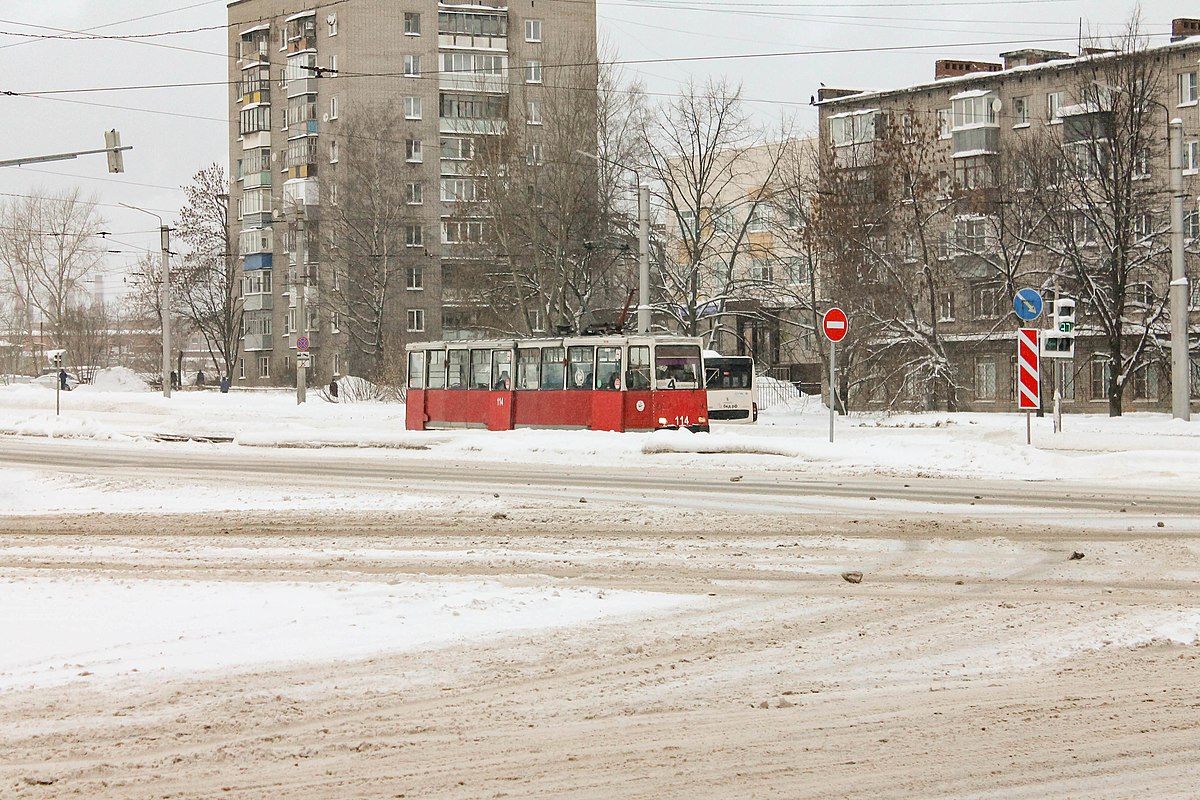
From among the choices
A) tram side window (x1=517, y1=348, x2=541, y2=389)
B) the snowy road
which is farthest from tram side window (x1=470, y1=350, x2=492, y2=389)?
the snowy road

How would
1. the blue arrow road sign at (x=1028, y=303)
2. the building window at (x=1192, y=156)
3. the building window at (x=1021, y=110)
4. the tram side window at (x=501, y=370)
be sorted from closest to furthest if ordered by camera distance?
the blue arrow road sign at (x=1028, y=303) < the tram side window at (x=501, y=370) < the building window at (x=1192, y=156) < the building window at (x=1021, y=110)

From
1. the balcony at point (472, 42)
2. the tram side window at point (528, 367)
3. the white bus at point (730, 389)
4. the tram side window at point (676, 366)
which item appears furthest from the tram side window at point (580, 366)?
the balcony at point (472, 42)

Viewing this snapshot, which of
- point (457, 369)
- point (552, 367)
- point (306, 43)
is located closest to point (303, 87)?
point (306, 43)

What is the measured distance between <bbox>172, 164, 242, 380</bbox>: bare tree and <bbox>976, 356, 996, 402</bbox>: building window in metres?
50.8

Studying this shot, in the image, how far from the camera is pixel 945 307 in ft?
182

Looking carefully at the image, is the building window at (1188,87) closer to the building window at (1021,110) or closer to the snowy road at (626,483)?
the building window at (1021,110)

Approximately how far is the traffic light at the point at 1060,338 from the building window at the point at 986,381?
39.4 meters

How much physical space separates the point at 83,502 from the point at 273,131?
82.7 m

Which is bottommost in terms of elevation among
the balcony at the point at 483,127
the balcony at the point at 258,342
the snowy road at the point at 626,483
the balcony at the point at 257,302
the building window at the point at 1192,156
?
the snowy road at the point at 626,483

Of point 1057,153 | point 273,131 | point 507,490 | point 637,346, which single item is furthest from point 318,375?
point 507,490

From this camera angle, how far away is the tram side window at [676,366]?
34.8 metres

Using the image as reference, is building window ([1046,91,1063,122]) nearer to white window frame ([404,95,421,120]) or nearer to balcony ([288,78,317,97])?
white window frame ([404,95,421,120])

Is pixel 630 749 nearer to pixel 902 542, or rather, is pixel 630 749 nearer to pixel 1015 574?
pixel 1015 574

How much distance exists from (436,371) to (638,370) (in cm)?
735
